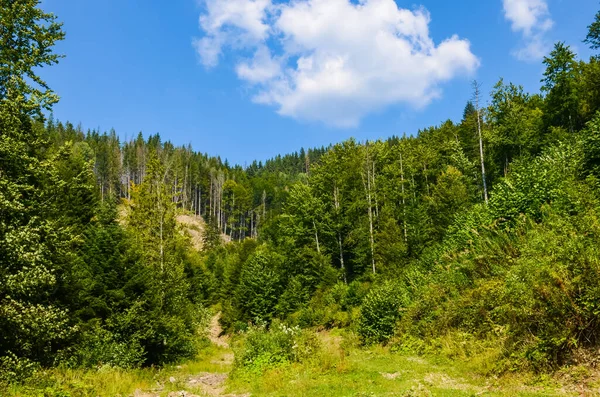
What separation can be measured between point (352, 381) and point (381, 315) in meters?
8.09

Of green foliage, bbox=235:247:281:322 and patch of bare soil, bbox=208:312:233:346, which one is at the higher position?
green foliage, bbox=235:247:281:322

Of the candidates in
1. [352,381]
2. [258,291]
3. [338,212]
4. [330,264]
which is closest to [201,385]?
[352,381]

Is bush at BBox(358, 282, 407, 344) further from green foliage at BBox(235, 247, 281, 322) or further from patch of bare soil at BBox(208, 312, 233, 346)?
patch of bare soil at BBox(208, 312, 233, 346)

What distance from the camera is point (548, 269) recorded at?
1056cm

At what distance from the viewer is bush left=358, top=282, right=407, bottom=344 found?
18859 millimetres

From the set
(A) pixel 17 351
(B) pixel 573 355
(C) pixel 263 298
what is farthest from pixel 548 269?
(C) pixel 263 298

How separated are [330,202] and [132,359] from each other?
90.5 feet

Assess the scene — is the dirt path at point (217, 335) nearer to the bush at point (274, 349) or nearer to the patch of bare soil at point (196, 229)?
the bush at point (274, 349)

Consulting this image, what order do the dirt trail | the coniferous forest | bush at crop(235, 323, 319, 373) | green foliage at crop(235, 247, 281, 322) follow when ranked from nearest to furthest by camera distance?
the coniferous forest → the dirt trail → bush at crop(235, 323, 319, 373) → green foliage at crop(235, 247, 281, 322)

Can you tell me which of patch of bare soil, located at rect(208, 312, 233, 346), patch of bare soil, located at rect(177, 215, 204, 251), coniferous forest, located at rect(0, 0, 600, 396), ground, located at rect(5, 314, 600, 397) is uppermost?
patch of bare soil, located at rect(177, 215, 204, 251)

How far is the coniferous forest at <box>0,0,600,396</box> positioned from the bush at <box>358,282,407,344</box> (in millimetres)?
88

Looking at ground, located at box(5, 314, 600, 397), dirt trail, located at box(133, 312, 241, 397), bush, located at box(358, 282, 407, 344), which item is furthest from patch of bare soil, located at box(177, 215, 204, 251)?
ground, located at box(5, 314, 600, 397)

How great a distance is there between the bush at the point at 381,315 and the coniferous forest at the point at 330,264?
88 millimetres

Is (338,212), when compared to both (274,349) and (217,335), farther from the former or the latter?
(274,349)
